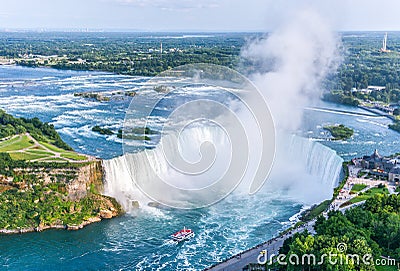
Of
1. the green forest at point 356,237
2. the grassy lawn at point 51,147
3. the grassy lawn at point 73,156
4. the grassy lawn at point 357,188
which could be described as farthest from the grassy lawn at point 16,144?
the grassy lawn at point 357,188

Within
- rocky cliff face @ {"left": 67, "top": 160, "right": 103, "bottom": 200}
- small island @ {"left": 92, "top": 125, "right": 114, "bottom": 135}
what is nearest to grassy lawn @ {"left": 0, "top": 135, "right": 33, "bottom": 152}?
small island @ {"left": 92, "top": 125, "right": 114, "bottom": 135}

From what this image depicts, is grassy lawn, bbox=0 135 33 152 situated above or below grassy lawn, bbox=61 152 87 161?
above

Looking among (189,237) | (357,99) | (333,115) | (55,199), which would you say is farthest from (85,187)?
(357,99)

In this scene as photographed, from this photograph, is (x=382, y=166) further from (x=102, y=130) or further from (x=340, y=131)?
(x=102, y=130)

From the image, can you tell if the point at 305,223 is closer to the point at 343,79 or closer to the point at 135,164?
the point at 135,164

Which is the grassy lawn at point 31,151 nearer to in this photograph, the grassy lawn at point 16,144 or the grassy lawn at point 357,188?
the grassy lawn at point 16,144

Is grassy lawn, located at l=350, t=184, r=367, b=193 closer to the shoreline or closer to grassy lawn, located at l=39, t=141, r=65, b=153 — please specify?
the shoreline
